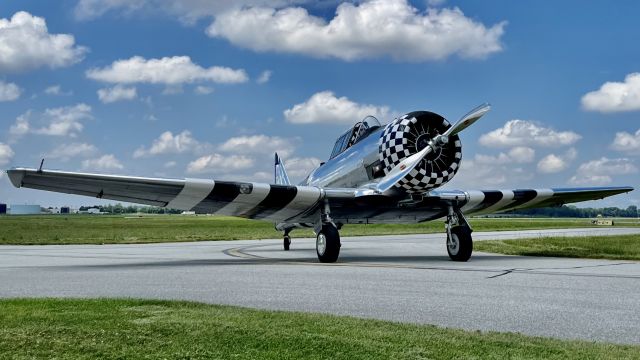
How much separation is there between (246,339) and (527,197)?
589 inches

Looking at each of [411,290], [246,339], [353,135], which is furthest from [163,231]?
[246,339]

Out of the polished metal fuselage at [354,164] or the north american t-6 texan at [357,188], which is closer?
the north american t-6 texan at [357,188]

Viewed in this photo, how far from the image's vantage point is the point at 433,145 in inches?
547

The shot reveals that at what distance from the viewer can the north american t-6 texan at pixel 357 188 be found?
43.5 ft

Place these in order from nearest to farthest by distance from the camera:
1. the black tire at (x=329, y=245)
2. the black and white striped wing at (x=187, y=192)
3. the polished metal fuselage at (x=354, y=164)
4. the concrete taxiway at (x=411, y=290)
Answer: the concrete taxiway at (x=411, y=290) < the black and white striped wing at (x=187, y=192) < the black tire at (x=329, y=245) < the polished metal fuselage at (x=354, y=164)

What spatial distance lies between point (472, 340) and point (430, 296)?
3119mm

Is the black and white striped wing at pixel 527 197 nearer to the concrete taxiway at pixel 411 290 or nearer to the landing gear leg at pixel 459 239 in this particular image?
the landing gear leg at pixel 459 239

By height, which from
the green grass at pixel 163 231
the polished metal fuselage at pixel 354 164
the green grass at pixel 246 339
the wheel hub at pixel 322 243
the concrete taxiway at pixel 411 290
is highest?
the polished metal fuselage at pixel 354 164

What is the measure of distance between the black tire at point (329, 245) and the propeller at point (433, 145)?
1.76 m

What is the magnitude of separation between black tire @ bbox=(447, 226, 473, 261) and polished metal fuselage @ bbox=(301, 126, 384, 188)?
2.66 m

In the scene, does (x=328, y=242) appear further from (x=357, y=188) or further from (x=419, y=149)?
(x=419, y=149)

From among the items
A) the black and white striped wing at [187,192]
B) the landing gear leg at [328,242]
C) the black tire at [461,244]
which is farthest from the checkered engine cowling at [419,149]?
the black and white striped wing at [187,192]

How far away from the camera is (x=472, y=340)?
5.04 meters

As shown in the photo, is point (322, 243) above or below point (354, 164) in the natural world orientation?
Answer: below
